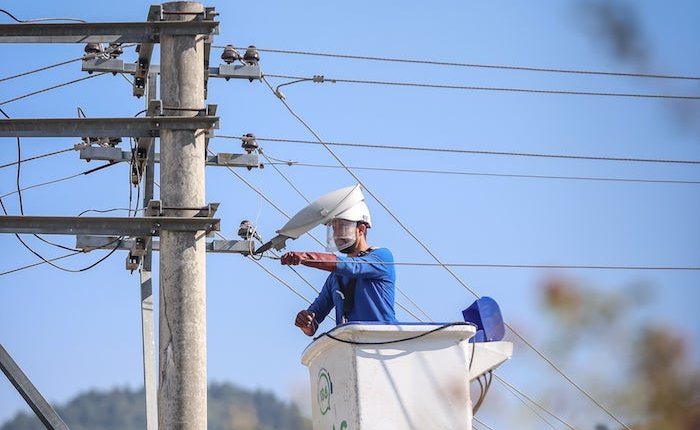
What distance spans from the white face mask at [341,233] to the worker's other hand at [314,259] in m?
0.44

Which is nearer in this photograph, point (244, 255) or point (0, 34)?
point (0, 34)

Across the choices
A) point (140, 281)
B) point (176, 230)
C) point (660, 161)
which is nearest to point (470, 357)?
point (176, 230)

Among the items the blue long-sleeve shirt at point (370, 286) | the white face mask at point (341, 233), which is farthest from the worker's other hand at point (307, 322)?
the white face mask at point (341, 233)

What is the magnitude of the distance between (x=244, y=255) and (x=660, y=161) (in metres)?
4.41

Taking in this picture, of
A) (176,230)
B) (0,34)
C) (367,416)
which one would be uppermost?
(0,34)

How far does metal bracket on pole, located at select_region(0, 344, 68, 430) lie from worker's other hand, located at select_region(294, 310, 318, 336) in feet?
6.57

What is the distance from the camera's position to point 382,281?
10008mm

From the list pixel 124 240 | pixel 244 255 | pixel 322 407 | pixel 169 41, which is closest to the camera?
pixel 322 407

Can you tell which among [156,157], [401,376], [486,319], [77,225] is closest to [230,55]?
[156,157]

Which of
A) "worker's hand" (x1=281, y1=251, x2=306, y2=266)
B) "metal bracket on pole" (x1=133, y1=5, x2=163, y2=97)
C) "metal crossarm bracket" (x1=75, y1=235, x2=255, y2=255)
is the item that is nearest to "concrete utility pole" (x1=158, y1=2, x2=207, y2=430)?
"metal bracket on pole" (x1=133, y1=5, x2=163, y2=97)

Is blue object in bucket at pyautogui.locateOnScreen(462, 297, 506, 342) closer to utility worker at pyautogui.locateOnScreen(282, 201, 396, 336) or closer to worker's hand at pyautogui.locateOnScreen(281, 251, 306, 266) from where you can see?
utility worker at pyautogui.locateOnScreen(282, 201, 396, 336)

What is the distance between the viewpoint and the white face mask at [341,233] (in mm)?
10180

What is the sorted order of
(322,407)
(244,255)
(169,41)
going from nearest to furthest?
(322,407), (169,41), (244,255)

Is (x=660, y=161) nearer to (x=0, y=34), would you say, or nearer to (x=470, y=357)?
(x=470, y=357)
